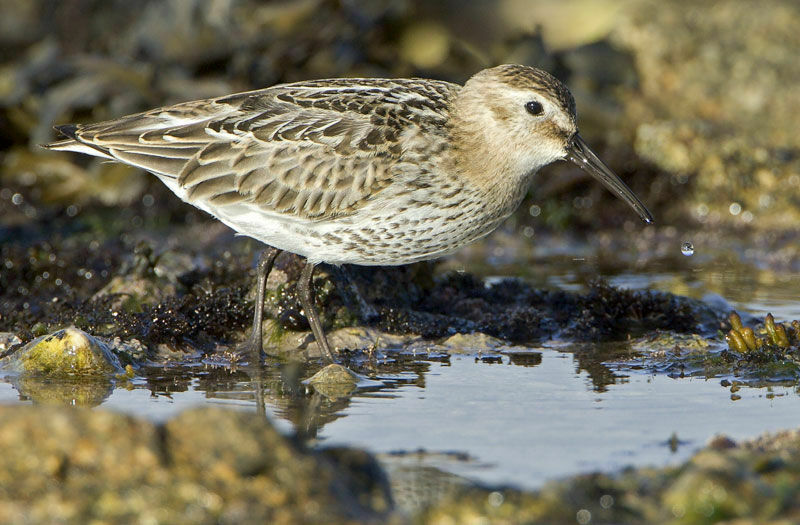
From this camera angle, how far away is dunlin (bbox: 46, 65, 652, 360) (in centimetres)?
654

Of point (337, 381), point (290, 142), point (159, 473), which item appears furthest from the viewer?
point (290, 142)

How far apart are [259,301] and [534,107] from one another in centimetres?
210

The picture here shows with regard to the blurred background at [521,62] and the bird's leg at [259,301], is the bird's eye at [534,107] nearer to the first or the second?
the bird's leg at [259,301]

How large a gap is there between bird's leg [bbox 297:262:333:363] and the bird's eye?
1.64 m

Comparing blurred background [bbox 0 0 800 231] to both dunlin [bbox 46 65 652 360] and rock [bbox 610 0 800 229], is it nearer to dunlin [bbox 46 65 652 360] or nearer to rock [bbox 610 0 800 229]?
rock [bbox 610 0 800 229]

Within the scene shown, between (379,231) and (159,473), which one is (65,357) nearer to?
(379,231)

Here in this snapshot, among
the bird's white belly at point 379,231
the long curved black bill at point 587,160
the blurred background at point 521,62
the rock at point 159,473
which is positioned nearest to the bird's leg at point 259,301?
the bird's white belly at point 379,231

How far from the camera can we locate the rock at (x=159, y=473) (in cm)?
363

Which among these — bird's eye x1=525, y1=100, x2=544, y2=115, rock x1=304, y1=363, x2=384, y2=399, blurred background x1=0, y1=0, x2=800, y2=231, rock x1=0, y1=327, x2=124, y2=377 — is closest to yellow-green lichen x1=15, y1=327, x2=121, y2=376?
rock x1=0, y1=327, x2=124, y2=377

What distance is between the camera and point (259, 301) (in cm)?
704

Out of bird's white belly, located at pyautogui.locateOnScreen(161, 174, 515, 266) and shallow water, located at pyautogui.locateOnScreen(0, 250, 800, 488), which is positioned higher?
bird's white belly, located at pyautogui.locateOnScreen(161, 174, 515, 266)

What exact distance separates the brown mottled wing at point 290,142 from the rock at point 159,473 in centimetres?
295

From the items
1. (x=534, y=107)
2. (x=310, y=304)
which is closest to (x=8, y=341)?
(x=310, y=304)

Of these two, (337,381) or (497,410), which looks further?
(337,381)
